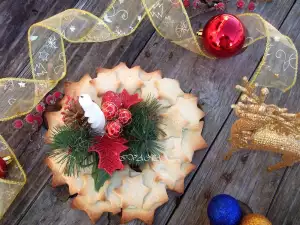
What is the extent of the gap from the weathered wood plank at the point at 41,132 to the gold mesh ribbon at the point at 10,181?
0.06 ft

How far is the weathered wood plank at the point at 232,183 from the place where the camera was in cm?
104

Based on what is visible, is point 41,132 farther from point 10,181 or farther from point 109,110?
point 109,110

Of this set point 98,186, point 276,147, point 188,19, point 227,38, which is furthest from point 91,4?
point 276,147

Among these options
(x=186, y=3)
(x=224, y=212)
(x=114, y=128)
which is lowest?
(x=224, y=212)

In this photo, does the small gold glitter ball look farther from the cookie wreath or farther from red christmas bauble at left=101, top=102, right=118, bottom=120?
red christmas bauble at left=101, top=102, right=118, bottom=120

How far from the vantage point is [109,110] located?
0.80 metres

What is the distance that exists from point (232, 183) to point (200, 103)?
0.22 metres

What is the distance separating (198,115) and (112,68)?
26 cm

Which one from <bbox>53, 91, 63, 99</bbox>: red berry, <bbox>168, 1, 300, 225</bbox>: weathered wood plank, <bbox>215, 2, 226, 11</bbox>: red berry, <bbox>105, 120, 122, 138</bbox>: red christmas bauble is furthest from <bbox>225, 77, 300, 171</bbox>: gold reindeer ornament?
<bbox>53, 91, 63, 99</bbox>: red berry

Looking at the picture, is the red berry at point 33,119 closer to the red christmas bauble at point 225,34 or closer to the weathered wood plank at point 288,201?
the red christmas bauble at point 225,34

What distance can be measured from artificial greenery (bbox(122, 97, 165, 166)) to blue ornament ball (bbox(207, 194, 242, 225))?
0.17 meters

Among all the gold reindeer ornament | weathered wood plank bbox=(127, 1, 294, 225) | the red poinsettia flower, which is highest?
the gold reindeer ornament

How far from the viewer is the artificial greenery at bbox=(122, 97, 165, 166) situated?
34.0 inches

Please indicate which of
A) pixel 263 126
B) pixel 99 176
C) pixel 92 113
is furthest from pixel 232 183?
pixel 92 113
